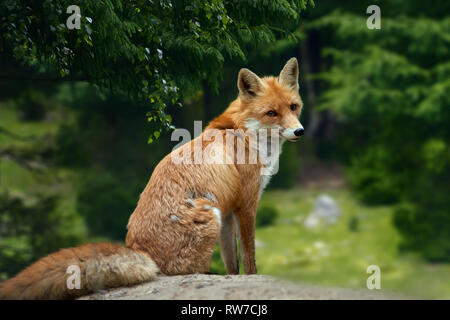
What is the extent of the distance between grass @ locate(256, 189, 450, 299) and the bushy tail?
32.6 ft

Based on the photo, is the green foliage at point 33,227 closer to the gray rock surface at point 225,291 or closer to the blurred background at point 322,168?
the blurred background at point 322,168

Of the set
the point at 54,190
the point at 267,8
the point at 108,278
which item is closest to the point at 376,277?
the point at 108,278

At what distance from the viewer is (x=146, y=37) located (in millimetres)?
6961

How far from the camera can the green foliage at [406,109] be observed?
1828 cm

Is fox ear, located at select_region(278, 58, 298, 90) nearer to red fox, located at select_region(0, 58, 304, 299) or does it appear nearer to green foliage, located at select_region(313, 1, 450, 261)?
red fox, located at select_region(0, 58, 304, 299)

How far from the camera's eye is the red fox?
5324mm

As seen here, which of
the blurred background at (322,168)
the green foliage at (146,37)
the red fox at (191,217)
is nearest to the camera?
the red fox at (191,217)

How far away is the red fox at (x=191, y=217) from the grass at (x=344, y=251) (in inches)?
364

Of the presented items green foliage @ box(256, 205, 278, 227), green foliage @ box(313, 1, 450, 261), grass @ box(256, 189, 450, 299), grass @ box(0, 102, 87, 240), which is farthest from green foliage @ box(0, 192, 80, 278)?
green foliage @ box(313, 1, 450, 261)

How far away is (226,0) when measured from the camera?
7.08 m

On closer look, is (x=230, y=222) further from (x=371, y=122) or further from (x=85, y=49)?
(x=371, y=122)

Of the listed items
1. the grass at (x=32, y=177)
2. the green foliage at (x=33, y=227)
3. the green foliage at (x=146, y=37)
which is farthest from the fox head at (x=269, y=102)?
the grass at (x=32, y=177)

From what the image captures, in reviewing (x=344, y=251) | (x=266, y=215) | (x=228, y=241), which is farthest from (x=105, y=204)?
(x=228, y=241)
